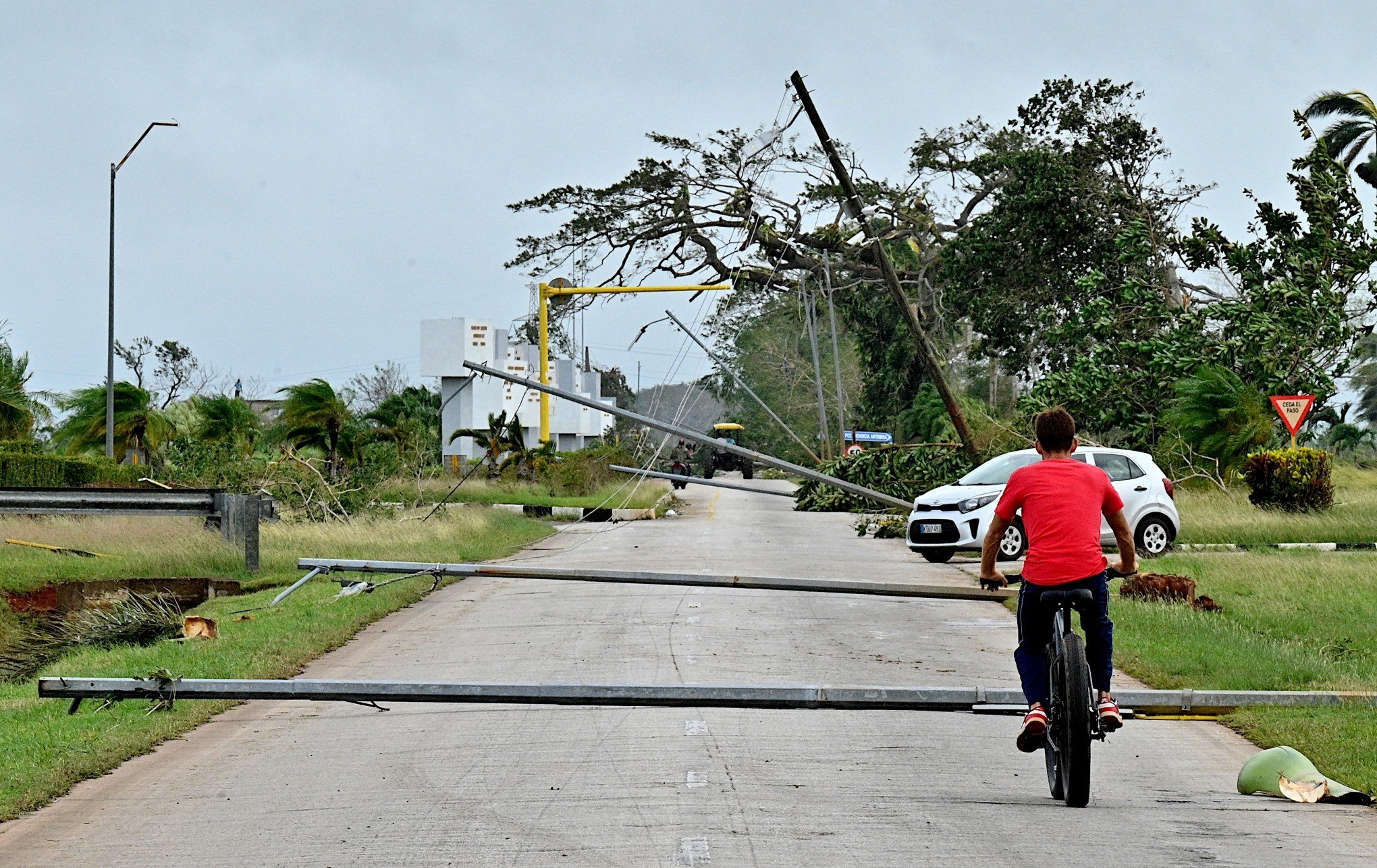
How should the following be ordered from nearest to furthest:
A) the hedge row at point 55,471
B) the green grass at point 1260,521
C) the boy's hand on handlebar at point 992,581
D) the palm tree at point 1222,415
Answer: the boy's hand on handlebar at point 992,581 < the green grass at point 1260,521 < the hedge row at point 55,471 < the palm tree at point 1222,415

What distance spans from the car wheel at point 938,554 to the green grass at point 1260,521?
5000 mm

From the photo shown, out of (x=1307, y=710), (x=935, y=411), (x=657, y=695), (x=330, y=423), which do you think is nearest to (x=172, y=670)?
(x=657, y=695)

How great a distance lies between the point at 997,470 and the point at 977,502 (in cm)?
130

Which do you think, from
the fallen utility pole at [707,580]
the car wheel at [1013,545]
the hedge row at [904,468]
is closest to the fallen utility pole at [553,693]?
the fallen utility pole at [707,580]

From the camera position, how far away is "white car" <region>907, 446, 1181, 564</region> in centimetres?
2186

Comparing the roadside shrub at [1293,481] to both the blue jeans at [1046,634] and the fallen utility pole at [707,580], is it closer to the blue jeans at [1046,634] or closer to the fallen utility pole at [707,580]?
the fallen utility pole at [707,580]

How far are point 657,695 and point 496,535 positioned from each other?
21.1 meters

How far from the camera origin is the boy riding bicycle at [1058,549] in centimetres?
690

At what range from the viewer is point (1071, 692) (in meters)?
6.50

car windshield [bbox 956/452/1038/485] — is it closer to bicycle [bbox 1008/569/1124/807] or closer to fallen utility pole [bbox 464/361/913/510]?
fallen utility pole [bbox 464/361/913/510]

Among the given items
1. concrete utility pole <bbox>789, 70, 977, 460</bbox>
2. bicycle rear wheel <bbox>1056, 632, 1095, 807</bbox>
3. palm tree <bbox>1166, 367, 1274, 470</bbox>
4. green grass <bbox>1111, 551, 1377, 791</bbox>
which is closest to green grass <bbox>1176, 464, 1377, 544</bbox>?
palm tree <bbox>1166, 367, 1274, 470</bbox>

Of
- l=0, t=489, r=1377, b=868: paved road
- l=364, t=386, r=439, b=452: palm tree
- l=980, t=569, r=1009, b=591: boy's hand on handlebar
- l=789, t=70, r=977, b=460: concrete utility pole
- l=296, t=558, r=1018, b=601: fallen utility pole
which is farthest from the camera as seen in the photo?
l=364, t=386, r=439, b=452: palm tree

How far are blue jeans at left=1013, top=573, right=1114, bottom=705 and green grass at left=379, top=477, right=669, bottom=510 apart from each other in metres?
25.3

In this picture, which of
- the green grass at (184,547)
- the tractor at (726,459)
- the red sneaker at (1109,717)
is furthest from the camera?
the tractor at (726,459)
